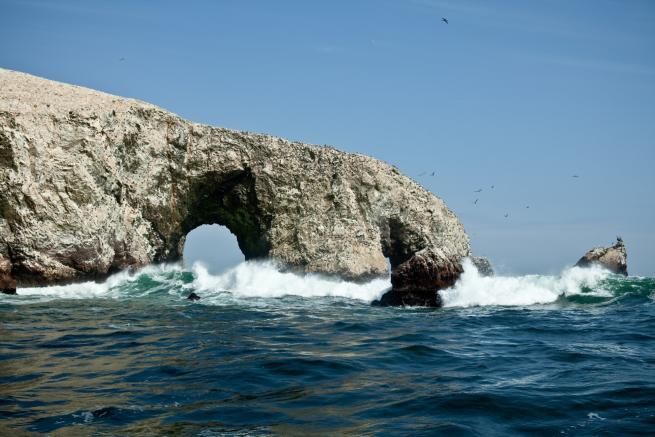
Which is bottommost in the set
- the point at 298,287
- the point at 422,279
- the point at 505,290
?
the point at 298,287

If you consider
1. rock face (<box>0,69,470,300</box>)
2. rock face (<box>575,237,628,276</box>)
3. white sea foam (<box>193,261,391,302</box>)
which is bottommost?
white sea foam (<box>193,261,391,302</box>)

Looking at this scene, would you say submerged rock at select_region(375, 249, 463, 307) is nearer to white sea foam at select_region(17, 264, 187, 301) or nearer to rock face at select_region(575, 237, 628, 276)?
white sea foam at select_region(17, 264, 187, 301)

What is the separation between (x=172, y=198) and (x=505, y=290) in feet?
74.1

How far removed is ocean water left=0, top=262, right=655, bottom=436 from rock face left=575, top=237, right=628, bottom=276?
68.3ft

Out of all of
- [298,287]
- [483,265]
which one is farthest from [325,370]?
[483,265]

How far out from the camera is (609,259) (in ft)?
139

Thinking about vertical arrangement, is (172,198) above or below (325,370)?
above

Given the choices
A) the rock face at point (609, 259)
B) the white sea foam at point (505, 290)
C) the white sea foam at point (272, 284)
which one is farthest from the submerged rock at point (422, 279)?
the rock face at point (609, 259)

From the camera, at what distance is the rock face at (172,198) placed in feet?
99.2

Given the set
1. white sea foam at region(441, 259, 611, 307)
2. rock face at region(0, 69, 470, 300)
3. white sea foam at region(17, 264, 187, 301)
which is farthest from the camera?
rock face at region(0, 69, 470, 300)

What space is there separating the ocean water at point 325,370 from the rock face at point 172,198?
7.32 m

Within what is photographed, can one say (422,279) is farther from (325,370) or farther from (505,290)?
(325,370)

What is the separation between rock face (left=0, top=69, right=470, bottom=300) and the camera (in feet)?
99.2

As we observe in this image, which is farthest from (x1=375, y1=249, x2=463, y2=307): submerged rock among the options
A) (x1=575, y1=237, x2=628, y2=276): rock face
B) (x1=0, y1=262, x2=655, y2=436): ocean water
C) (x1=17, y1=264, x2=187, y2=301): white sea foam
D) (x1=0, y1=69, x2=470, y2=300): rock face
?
(x1=575, y1=237, x2=628, y2=276): rock face
